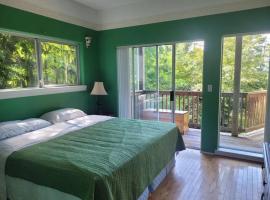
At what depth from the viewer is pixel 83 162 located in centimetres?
171

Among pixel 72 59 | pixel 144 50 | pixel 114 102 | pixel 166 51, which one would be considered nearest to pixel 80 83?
pixel 72 59

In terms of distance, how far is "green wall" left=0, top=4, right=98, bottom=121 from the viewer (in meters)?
2.90

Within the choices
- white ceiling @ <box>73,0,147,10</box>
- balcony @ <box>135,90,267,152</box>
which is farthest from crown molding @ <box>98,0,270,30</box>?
balcony @ <box>135,90,267,152</box>

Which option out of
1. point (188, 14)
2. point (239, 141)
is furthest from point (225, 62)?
point (239, 141)

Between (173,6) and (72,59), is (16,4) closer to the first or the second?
(72,59)

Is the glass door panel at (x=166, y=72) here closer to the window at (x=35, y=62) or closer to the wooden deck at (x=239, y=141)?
the wooden deck at (x=239, y=141)

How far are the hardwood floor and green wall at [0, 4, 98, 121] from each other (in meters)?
2.21

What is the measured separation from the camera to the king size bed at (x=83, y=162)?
5.15ft

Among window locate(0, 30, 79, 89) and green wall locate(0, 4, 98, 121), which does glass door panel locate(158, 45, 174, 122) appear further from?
window locate(0, 30, 79, 89)

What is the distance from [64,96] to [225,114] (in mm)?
3524

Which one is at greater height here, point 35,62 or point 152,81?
point 35,62

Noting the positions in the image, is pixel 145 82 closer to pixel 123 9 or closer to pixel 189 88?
pixel 189 88

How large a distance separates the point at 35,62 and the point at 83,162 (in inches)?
91.6

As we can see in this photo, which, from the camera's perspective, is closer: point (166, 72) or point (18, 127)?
point (18, 127)
